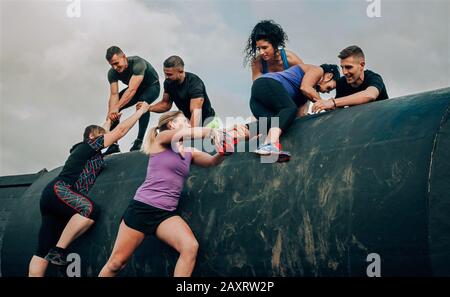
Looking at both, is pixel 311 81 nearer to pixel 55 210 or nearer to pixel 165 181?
pixel 165 181

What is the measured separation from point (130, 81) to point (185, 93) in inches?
70.5

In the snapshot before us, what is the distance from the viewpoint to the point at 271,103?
596 centimetres

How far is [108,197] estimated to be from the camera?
271 inches

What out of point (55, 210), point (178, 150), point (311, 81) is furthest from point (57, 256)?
point (311, 81)

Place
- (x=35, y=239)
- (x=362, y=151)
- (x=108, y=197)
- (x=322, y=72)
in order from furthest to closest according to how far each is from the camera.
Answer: (x=35, y=239), (x=108, y=197), (x=322, y=72), (x=362, y=151)

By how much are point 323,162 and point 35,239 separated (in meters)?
3.92

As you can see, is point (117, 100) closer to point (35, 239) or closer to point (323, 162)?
point (35, 239)

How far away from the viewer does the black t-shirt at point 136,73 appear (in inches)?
401

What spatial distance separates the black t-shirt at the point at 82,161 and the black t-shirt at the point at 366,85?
2615 millimetres

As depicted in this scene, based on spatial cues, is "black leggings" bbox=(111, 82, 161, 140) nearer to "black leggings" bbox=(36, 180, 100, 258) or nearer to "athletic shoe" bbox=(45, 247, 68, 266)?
"black leggings" bbox=(36, 180, 100, 258)

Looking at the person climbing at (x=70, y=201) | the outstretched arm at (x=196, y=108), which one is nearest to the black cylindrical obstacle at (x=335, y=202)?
the person climbing at (x=70, y=201)

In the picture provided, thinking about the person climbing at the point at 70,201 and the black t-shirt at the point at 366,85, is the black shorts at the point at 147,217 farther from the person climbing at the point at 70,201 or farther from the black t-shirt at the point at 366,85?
the black t-shirt at the point at 366,85

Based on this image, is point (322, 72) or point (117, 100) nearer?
point (322, 72)
